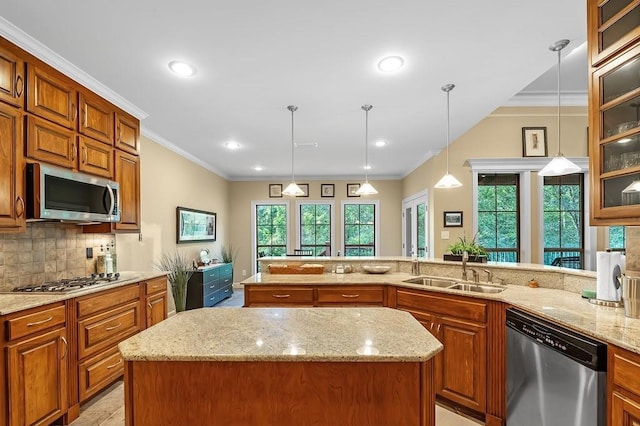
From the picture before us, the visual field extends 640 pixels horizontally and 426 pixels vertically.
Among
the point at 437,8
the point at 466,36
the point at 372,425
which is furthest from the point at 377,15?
the point at 372,425

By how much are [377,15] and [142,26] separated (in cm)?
138

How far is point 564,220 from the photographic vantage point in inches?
184

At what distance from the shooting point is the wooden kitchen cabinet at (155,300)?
317cm

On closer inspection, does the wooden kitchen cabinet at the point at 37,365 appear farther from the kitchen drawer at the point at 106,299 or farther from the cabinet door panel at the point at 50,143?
the cabinet door panel at the point at 50,143

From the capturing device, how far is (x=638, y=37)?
1.54 meters

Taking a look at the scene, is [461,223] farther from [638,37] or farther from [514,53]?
[638,37]

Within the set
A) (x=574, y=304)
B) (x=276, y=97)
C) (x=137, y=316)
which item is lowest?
(x=137, y=316)

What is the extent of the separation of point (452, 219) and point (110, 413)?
14.6 ft

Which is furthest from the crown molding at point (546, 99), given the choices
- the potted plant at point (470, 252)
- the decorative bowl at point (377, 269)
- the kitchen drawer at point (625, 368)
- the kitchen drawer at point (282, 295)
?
the kitchen drawer at point (625, 368)

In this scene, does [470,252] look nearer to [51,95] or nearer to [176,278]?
[176,278]

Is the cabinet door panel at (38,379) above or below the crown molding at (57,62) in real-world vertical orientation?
below

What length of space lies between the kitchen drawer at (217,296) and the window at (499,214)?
167 inches

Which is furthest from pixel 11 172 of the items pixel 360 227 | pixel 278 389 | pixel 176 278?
pixel 360 227

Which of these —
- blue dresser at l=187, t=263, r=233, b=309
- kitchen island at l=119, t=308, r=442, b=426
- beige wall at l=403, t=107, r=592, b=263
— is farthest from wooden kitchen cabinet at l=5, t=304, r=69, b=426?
beige wall at l=403, t=107, r=592, b=263
